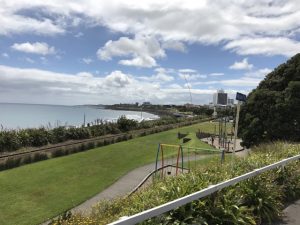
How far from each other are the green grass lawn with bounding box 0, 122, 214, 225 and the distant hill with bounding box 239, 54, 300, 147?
8.89 m

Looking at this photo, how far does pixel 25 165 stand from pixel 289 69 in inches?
745

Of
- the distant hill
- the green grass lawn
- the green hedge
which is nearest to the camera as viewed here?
the green grass lawn

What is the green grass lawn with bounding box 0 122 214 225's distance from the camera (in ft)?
54.1

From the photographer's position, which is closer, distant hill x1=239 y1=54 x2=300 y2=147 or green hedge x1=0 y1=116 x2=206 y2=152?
distant hill x1=239 y1=54 x2=300 y2=147

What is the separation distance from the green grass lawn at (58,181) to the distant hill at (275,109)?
8.89 metres

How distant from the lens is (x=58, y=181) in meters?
22.2

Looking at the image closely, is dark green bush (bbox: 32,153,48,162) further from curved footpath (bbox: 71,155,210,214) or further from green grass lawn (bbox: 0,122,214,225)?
curved footpath (bbox: 71,155,210,214)

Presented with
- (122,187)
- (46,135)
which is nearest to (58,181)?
(122,187)

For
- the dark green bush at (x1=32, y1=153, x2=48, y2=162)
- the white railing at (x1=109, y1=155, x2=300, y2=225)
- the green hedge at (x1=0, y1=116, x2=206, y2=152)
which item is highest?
the white railing at (x1=109, y1=155, x2=300, y2=225)

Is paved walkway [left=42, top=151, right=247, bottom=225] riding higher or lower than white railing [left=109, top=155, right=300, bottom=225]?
lower

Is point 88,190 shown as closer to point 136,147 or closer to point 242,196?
point 242,196

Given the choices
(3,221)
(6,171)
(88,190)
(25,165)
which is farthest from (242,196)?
(25,165)

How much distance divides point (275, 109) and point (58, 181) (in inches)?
521

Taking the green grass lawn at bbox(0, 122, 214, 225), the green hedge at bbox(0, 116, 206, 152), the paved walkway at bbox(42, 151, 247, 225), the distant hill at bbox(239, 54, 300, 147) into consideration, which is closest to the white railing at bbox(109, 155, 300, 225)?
the green grass lawn at bbox(0, 122, 214, 225)
